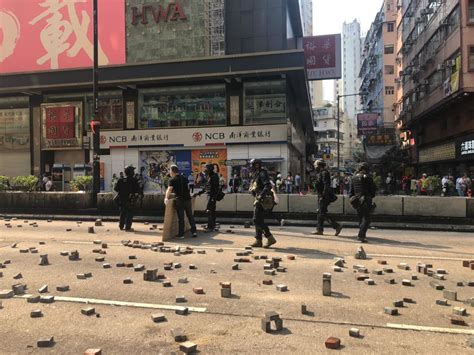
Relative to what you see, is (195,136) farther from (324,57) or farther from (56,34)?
(56,34)

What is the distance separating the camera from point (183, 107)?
104 ft

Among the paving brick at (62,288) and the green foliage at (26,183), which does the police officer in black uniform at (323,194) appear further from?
the green foliage at (26,183)

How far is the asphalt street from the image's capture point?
4.20m

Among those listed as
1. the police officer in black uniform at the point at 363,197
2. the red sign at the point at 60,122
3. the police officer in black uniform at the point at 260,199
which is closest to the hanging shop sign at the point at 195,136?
the red sign at the point at 60,122

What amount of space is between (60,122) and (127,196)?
23.5m

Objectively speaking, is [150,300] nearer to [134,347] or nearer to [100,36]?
[134,347]

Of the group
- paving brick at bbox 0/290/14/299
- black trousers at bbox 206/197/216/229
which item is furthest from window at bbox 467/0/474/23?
paving brick at bbox 0/290/14/299

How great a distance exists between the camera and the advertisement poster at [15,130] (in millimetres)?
34531

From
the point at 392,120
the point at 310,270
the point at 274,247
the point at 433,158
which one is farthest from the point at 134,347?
the point at 392,120

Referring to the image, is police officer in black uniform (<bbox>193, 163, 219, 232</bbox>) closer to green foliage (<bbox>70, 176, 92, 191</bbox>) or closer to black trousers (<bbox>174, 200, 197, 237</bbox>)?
black trousers (<bbox>174, 200, 197, 237</bbox>)

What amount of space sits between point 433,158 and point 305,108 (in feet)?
39.7

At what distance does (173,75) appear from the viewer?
3036cm

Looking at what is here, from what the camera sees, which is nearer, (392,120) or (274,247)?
(274,247)

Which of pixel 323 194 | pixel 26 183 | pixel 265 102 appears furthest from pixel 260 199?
pixel 265 102
